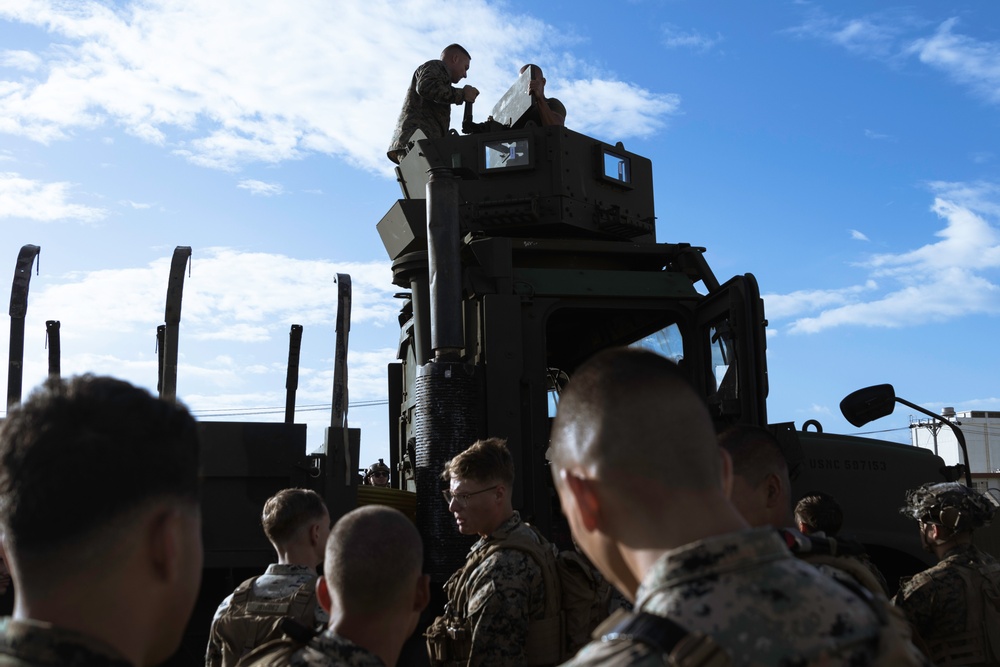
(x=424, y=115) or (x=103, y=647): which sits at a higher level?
(x=424, y=115)

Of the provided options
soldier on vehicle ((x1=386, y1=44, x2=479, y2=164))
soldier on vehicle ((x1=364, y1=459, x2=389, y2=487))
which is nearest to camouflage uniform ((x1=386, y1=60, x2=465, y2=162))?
soldier on vehicle ((x1=386, y1=44, x2=479, y2=164))

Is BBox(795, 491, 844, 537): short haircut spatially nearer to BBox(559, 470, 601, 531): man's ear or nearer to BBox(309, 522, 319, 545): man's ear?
BBox(309, 522, 319, 545): man's ear

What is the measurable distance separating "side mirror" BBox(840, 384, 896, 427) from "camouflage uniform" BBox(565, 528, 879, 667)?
13.3 ft

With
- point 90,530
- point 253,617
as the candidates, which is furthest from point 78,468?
point 253,617

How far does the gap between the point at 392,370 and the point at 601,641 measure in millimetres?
6878

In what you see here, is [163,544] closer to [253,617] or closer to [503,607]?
[253,617]

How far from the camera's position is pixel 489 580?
3.50 metres

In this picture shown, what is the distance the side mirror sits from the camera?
17.4 feet

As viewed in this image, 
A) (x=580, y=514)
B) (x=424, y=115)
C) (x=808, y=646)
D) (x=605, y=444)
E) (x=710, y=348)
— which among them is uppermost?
(x=424, y=115)

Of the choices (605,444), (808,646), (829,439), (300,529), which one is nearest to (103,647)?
(605,444)

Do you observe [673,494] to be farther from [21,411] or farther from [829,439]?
[829,439]

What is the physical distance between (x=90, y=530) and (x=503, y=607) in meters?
2.26

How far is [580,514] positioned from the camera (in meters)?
1.58

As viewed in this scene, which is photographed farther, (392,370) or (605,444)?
(392,370)
